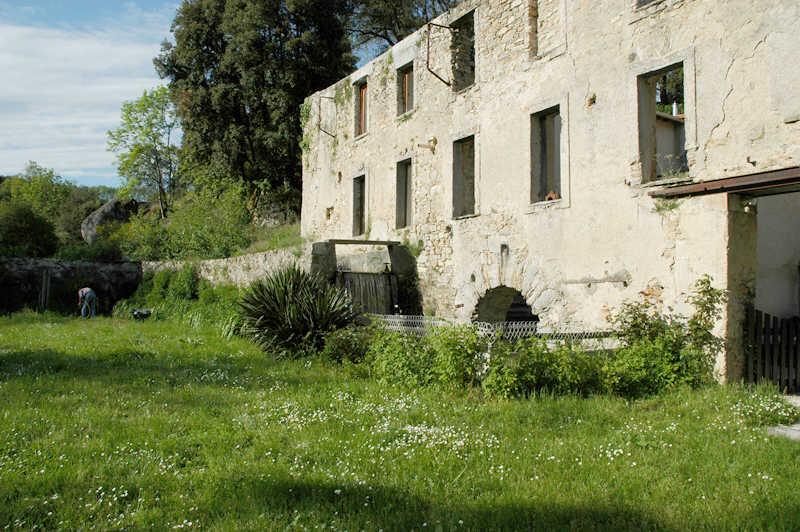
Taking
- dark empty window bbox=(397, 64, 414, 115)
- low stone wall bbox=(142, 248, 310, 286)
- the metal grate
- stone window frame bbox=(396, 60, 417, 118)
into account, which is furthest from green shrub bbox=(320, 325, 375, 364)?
dark empty window bbox=(397, 64, 414, 115)

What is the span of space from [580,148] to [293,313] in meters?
5.65

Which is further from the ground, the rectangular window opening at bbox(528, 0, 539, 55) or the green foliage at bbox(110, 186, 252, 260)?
the rectangular window opening at bbox(528, 0, 539, 55)

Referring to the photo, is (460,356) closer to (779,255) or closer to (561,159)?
(561,159)

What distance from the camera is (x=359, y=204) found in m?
17.2

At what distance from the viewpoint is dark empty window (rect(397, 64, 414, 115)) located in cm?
1532

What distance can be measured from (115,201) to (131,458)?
39796mm

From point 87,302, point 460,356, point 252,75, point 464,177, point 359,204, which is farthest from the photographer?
point 252,75

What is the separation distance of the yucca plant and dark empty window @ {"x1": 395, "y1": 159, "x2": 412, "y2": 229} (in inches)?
161

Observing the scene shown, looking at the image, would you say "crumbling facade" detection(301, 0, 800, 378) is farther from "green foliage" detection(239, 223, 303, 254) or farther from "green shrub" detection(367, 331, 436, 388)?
"green foliage" detection(239, 223, 303, 254)

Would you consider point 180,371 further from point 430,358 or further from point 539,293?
point 539,293

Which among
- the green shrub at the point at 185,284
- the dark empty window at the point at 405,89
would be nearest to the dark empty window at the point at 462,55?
the dark empty window at the point at 405,89

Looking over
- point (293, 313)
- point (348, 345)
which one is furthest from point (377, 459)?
point (293, 313)

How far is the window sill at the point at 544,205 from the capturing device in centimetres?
1048

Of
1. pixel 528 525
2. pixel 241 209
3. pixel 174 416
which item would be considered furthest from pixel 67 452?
pixel 241 209
